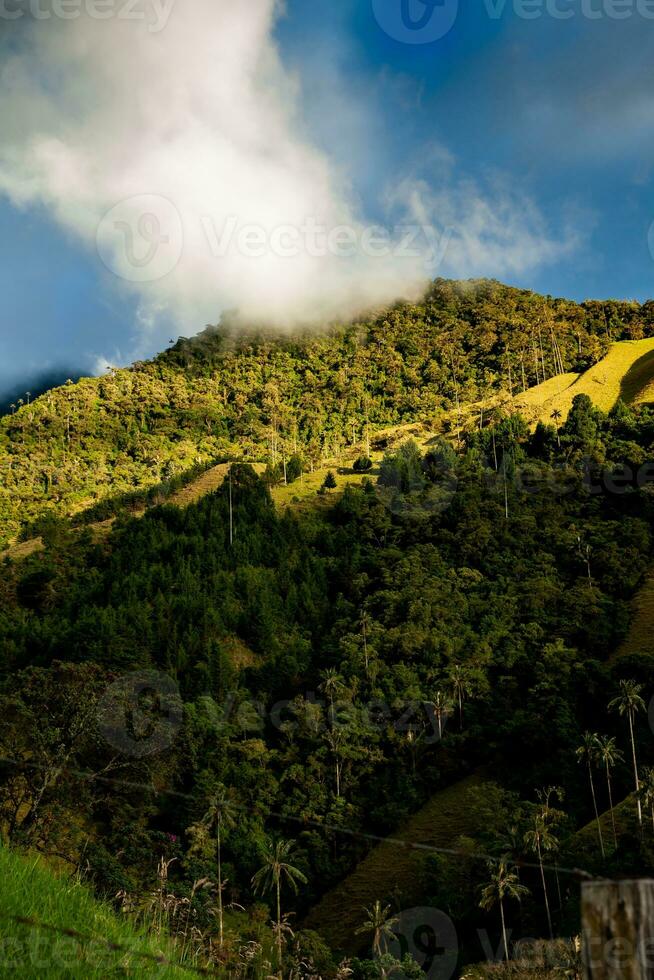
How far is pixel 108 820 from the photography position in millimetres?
49250

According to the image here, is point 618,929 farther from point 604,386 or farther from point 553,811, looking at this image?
point 604,386

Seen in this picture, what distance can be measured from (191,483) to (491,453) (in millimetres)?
49425

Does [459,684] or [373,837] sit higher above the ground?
[373,837]

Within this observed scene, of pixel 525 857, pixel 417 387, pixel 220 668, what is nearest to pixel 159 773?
pixel 525 857

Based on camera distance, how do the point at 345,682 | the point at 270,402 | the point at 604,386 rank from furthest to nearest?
the point at 270,402, the point at 604,386, the point at 345,682

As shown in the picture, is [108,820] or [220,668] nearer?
[108,820]

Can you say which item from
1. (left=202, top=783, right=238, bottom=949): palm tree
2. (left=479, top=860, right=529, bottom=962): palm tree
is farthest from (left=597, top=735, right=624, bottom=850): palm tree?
(left=202, top=783, right=238, bottom=949): palm tree

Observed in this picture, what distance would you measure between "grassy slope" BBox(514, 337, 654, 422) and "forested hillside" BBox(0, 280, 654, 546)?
678 centimetres

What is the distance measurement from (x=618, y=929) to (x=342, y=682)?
2666 inches

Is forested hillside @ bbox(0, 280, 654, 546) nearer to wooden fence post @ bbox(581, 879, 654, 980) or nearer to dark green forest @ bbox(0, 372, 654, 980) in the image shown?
dark green forest @ bbox(0, 372, 654, 980)

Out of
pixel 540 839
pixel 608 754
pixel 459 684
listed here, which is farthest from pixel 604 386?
pixel 540 839

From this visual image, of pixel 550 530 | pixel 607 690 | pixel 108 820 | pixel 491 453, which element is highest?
pixel 491 453

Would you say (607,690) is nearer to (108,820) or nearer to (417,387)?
(108,820)

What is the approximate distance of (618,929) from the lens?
8.03 ft
